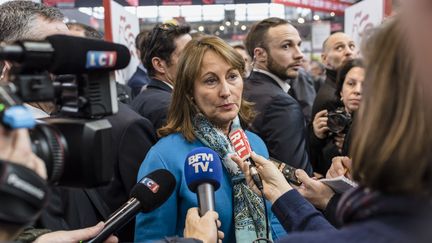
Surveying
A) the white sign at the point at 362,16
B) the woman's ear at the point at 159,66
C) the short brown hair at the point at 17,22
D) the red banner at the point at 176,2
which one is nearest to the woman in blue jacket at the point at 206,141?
the short brown hair at the point at 17,22

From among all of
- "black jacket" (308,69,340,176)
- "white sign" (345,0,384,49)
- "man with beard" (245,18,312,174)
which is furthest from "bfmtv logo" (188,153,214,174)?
"white sign" (345,0,384,49)

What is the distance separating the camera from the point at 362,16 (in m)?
4.44

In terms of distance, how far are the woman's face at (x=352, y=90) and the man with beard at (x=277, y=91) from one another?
0.95 feet

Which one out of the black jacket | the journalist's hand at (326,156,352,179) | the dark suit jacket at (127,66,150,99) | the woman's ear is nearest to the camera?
the journalist's hand at (326,156,352,179)

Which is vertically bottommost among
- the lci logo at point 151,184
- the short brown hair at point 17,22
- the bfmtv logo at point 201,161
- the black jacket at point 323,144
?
the black jacket at point 323,144

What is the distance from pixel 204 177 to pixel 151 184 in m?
0.16

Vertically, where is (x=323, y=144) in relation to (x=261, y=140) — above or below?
below

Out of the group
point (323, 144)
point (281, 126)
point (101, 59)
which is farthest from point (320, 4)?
point (101, 59)

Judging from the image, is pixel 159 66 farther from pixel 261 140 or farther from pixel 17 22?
pixel 17 22

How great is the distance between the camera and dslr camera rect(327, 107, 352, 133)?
2965 mm

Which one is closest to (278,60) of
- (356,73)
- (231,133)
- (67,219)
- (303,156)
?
(356,73)

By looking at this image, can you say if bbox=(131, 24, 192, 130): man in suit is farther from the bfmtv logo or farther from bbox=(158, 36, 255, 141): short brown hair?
the bfmtv logo

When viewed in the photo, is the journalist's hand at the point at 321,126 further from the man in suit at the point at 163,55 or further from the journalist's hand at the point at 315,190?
the journalist's hand at the point at 315,190

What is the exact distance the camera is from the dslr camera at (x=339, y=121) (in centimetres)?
296
